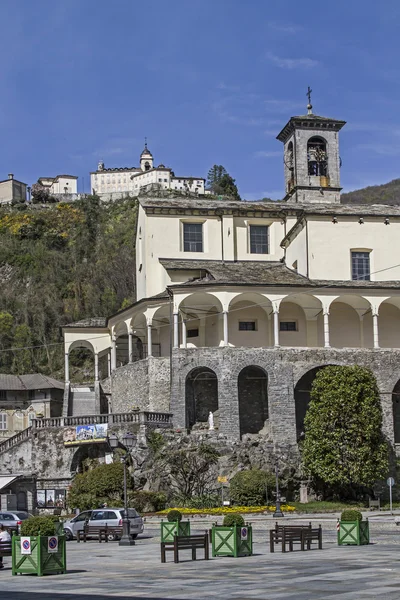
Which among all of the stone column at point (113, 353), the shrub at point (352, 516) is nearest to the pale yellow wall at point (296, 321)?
the stone column at point (113, 353)

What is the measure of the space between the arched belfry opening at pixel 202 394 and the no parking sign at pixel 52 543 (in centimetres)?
3151

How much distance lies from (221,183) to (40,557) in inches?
5063

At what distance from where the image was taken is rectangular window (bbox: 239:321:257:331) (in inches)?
2366

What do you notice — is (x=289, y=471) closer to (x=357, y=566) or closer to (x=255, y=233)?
(x=255, y=233)

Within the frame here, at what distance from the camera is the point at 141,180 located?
612 feet

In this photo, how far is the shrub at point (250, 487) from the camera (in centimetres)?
4978

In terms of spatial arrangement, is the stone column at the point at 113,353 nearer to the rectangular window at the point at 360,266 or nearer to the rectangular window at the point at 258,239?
the rectangular window at the point at 258,239

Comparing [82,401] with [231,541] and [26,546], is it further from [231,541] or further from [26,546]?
[26,546]

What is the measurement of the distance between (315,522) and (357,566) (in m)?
16.9

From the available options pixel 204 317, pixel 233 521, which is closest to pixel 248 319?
pixel 204 317

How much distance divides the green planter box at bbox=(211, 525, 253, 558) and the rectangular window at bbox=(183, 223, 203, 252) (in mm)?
37725

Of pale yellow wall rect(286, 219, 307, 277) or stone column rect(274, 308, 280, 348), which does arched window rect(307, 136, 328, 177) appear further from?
stone column rect(274, 308, 280, 348)

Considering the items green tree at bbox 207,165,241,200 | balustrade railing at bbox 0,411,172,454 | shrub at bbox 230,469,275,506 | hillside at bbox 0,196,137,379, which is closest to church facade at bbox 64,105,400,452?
balustrade railing at bbox 0,411,172,454

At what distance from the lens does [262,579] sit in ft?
75.6
